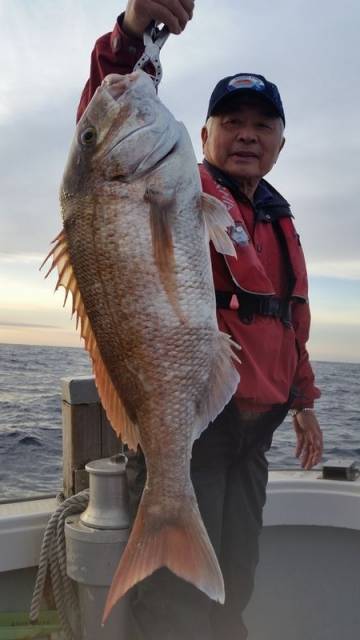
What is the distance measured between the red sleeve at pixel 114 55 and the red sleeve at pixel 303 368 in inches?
53.9

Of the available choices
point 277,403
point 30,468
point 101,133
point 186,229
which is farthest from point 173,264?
point 30,468

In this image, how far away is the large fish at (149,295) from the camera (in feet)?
7.04

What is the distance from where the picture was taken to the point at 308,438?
11.1ft

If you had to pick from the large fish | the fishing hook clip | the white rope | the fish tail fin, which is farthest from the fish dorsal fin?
the white rope

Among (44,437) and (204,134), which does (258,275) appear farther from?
(44,437)

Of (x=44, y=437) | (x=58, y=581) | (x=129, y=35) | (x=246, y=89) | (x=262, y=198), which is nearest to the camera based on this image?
(x=129, y=35)

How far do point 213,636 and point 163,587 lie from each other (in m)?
0.55

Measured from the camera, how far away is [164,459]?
86.7 inches

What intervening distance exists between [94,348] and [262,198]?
134cm

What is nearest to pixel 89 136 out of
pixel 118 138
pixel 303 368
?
pixel 118 138

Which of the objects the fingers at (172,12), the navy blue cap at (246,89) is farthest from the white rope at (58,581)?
the fingers at (172,12)

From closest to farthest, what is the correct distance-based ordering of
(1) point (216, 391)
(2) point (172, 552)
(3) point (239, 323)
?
1. (2) point (172, 552)
2. (1) point (216, 391)
3. (3) point (239, 323)

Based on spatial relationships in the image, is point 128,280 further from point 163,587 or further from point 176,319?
point 163,587

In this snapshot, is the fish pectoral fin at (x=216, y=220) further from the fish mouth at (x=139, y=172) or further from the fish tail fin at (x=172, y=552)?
the fish tail fin at (x=172, y=552)
